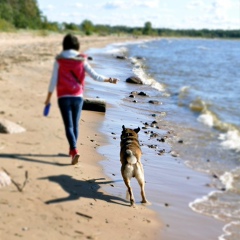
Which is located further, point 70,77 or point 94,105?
point 94,105

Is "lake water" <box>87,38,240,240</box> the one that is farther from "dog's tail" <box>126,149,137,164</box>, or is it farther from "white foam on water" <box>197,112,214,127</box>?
"dog's tail" <box>126,149,137,164</box>

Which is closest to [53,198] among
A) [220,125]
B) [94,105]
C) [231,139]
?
[94,105]

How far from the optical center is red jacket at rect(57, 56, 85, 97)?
5043 mm

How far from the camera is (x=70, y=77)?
16.8 ft

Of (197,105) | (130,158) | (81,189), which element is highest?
(130,158)

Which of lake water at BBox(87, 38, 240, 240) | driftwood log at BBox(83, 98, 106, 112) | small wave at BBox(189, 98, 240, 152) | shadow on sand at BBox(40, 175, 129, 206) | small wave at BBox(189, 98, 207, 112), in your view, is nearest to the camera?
shadow on sand at BBox(40, 175, 129, 206)

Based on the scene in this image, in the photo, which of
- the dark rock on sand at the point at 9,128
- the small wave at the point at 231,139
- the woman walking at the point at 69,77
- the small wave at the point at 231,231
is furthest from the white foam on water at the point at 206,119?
the woman walking at the point at 69,77

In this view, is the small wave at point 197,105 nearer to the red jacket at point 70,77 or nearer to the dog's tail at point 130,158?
the dog's tail at point 130,158

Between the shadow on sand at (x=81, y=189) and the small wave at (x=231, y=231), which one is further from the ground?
the shadow on sand at (x=81, y=189)

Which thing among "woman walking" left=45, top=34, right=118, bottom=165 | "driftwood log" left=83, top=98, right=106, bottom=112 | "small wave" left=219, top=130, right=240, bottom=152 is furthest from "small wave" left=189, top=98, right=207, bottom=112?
"woman walking" left=45, top=34, right=118, bottom=165

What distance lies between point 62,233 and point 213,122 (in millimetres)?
11889

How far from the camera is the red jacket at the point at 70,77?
5.04 meters

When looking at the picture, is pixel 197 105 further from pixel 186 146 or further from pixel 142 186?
pixel 142 186

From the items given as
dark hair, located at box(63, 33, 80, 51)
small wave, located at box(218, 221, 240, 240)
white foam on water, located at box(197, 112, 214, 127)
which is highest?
dark hair, located at box(63, 33, 80, 51)
